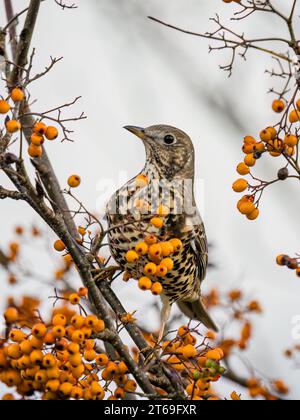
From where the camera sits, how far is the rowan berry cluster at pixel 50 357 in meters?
2.82

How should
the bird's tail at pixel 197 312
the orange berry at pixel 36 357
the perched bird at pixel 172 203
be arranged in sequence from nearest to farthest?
the orange berry at pixel 36 357
the perched bird at pixel 172 203
the bird's tail at pixel 197 312

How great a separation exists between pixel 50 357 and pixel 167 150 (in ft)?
9.36

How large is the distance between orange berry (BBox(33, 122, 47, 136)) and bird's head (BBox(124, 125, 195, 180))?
7.35 feet

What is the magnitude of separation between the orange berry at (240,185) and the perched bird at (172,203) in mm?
1009

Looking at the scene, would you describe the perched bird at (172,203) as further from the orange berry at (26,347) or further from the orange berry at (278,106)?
the orange berry at (26,347)

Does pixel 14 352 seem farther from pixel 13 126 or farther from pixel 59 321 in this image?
pixel 13 126

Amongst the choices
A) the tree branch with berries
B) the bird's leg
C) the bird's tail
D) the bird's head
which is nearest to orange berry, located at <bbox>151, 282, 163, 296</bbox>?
the tree branch with berries

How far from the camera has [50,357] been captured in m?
2.81

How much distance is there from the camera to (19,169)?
289cm

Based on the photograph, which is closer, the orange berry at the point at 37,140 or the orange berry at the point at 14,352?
the orange berry at the point at 14,352

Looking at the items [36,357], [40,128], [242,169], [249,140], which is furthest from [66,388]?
[249,140]

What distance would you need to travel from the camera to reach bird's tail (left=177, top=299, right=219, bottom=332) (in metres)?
6.53

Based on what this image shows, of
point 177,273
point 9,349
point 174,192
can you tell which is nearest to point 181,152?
point 174,192

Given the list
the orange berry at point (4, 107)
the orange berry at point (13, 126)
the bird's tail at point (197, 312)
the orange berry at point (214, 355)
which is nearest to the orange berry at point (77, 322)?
the orange berry at point (214, 355)
